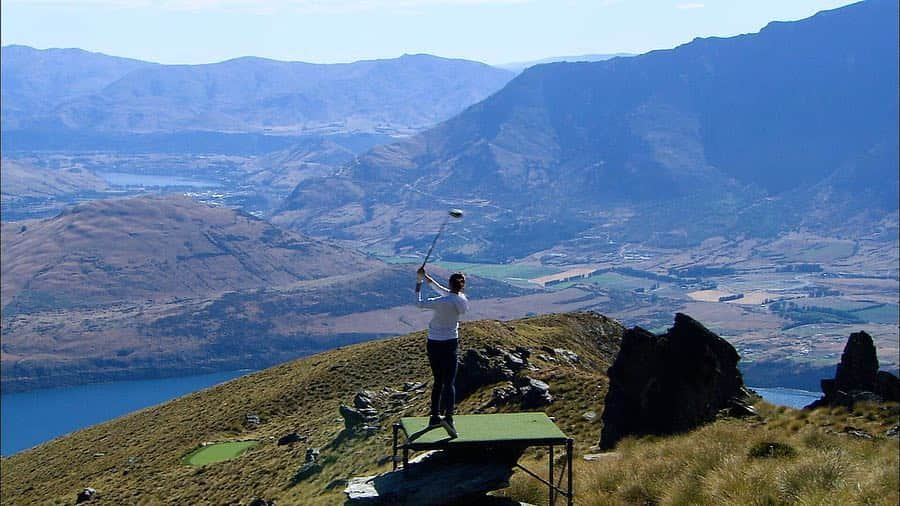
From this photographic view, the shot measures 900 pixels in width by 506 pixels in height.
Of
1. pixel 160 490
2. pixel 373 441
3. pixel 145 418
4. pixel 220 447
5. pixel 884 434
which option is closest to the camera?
pixel 884 434

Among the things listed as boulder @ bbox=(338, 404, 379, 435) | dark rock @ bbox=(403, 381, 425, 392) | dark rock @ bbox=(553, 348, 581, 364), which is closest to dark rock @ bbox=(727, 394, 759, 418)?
boulder @ bbox=(338, 404, 379, 435)

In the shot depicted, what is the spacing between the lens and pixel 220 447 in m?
38.2

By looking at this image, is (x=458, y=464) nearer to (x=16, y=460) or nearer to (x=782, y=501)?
(x=782, y=501)

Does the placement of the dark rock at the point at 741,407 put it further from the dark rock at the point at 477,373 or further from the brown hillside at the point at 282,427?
the dark rock at the point at 477,373

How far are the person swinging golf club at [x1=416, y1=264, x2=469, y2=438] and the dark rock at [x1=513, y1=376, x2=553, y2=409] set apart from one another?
10.4 metres

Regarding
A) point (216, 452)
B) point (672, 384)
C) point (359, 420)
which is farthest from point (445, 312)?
point (216, 452)

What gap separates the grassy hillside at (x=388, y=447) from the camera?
620 inches

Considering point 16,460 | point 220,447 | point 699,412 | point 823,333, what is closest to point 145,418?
point 16,460

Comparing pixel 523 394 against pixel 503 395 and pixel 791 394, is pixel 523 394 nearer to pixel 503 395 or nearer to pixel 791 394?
pixel 503 395

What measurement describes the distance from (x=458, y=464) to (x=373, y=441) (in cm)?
1335

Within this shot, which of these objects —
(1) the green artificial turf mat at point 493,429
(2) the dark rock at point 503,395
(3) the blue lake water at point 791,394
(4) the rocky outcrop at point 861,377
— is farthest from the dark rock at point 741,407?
(3) the blue lake water at point 791,394

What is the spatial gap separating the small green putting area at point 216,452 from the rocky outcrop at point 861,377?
20.8 m

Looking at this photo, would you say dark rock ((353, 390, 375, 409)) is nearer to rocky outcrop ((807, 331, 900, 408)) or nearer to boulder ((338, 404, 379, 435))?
boulder ((338, 404, 379, 435))

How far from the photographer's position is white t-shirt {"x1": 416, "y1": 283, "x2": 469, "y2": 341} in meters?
15.8
